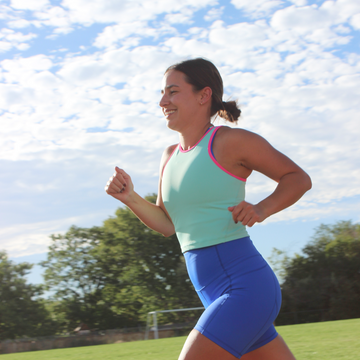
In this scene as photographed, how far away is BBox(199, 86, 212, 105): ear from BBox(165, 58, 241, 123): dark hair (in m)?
0.02

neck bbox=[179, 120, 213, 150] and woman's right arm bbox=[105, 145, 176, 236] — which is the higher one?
neck bbox=[179, 120, 213, 150]

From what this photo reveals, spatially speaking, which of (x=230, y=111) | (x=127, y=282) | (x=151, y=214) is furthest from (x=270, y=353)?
(x=127, y=282)

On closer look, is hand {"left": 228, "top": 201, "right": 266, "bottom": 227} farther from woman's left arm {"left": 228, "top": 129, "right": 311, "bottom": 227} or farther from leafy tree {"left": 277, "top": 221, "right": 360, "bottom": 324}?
leafy tree {"left": 277, "top": 221, "right": 360, "bottom": 324}

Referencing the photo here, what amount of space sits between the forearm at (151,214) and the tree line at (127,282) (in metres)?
30.9

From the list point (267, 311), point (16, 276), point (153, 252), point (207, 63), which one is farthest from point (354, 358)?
point (16, 276)

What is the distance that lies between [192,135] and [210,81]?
1.05 feet

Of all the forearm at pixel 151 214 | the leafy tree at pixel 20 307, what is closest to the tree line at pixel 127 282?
the leafy tree at pixel 20 307

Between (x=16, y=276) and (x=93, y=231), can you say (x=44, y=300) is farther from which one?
(x=93, y=231)

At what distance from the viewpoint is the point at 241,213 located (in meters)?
1.98

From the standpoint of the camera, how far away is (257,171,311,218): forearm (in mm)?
2088

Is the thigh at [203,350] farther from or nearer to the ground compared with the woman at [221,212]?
nearer to the ground

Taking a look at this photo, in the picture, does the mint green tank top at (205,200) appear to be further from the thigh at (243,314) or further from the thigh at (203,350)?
the thigh at (203,350)

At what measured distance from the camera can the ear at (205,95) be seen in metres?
2.46

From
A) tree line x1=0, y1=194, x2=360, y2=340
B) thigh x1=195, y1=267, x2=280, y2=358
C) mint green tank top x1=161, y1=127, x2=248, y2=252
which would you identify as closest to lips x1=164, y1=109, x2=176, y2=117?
mint green tank top x1=161, y1=127, x2=248, y2=252
